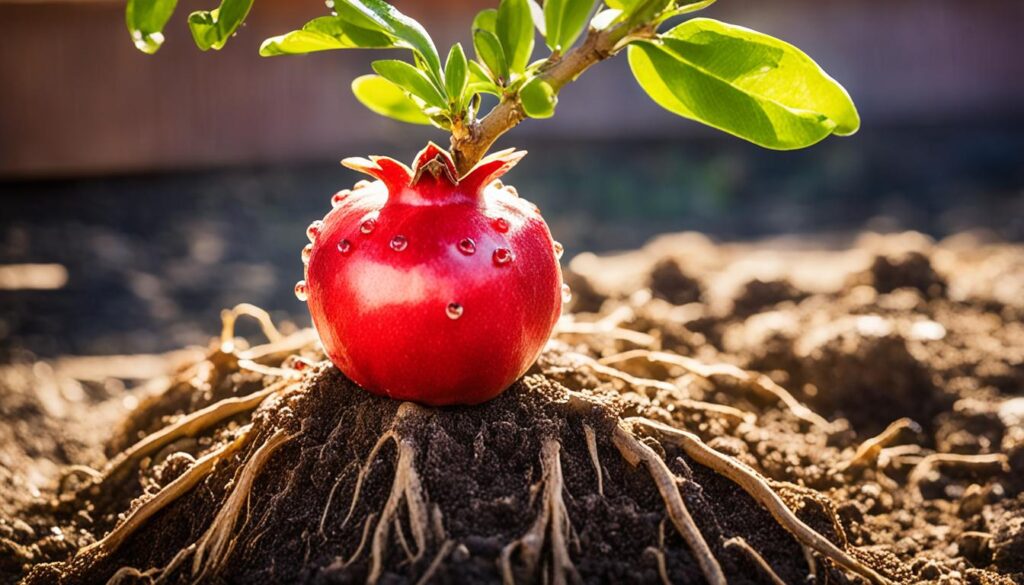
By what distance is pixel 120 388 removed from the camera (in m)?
3.17

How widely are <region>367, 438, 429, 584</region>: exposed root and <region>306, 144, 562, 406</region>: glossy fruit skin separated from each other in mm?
128

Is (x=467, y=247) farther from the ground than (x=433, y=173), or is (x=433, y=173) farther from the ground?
(x=433, y=173)

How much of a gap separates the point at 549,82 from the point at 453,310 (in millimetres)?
393

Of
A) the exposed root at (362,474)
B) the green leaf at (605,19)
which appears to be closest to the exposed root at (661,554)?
the exposed root at (362,474)

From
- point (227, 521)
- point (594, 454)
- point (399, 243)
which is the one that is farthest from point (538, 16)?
point (227, 521)

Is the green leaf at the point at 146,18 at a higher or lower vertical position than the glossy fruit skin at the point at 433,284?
higher

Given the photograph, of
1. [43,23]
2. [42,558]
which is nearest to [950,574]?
[42,558]

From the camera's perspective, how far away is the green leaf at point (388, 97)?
1.81m

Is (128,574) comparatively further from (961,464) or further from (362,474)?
(961,464)

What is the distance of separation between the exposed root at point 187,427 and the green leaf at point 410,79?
663 millimetres

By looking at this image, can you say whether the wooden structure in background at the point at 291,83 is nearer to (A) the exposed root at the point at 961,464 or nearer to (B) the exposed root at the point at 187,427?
(B) the exposed root at the point at 187,427

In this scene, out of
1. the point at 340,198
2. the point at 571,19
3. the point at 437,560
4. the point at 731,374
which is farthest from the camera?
the point at 731,374

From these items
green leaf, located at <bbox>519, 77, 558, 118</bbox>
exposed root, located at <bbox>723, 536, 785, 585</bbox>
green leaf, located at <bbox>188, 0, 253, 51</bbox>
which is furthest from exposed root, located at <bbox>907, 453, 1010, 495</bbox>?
green leaf, located at <bbox>188, 0, 253, 51</bbox>

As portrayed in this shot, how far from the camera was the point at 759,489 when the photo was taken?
1688mm
